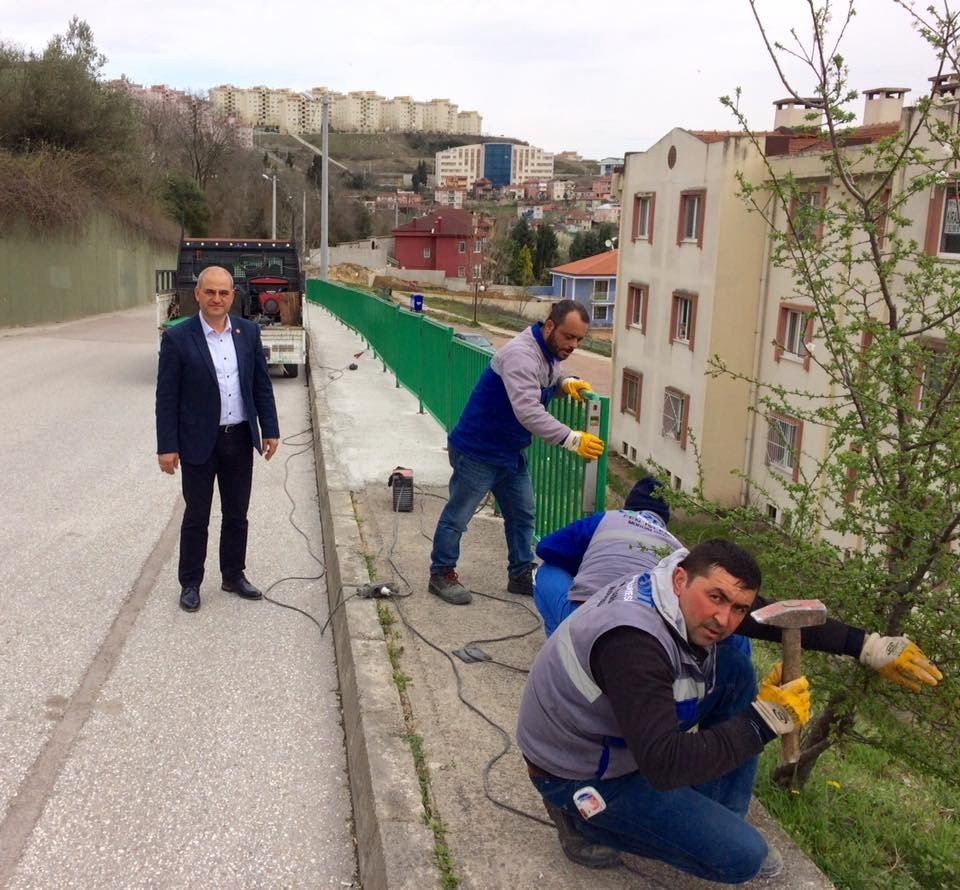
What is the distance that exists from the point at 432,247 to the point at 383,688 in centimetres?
9509

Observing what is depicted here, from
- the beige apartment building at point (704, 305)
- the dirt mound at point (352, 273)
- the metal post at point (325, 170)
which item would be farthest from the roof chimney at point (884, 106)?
the dirt mound at point (352, 273)

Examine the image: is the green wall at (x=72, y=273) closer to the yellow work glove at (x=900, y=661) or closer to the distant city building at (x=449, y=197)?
the yellow work glove at (x=900, y=661)

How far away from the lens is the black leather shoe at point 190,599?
5293 millimetres

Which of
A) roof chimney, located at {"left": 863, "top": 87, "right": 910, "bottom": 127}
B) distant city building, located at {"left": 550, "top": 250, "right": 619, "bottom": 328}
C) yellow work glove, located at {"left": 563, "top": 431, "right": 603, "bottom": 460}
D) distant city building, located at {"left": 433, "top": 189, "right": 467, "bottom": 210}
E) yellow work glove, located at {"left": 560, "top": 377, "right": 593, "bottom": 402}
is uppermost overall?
distant city building, located at {"left": 433, "top": 189, "right": 467, "bottom": 210}

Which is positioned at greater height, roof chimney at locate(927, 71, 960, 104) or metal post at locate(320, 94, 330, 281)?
metal post at locate(320, 94, 330, 281)

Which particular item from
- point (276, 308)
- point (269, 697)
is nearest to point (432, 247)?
point (276, 308)

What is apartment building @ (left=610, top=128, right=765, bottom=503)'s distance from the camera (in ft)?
101

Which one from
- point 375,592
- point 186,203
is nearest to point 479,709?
point 375,592

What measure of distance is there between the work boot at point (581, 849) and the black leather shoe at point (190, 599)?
2.94 metres

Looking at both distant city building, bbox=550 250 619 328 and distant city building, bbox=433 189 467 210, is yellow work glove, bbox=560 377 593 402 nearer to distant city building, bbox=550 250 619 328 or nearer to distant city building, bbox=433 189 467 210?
distant city building, bbox=550 250 619 328

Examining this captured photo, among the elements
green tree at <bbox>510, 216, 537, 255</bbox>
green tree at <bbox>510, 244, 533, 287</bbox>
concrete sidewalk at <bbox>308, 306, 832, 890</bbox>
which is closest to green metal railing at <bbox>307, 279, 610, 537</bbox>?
concrete sidewalk at <bbox>308, 306, 832, 890</bbox>

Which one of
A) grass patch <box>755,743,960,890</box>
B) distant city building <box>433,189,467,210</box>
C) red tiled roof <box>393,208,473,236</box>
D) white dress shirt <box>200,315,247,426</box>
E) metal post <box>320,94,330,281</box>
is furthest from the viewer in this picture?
distant city building <box>433,189,467,210</box>

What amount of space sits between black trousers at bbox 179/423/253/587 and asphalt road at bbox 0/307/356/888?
27 centimetres

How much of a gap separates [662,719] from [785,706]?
14.3 inches
